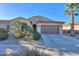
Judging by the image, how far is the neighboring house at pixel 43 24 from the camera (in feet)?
22.1

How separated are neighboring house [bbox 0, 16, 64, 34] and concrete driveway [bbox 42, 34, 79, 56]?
20 centimetres

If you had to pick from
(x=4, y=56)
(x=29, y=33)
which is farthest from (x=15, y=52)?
(x=29, y=33)

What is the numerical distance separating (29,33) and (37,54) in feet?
3.16

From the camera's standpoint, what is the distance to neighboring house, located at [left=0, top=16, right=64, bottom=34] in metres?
6.75

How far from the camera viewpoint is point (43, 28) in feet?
23.6

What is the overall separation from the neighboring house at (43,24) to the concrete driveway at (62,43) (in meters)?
0.20

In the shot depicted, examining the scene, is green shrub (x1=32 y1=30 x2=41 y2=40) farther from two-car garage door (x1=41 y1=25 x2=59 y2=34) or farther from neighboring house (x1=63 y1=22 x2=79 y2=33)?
neighboring house (x1=63 y1=22 x2=79 y2=33)

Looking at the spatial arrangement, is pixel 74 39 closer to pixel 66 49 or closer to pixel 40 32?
pixel 66 49

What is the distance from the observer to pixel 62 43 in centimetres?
689

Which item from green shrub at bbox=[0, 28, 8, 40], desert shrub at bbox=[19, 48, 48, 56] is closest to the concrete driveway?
desert shrub at bbox=[19, 48, 48, 56]

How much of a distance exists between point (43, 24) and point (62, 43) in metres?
0.96

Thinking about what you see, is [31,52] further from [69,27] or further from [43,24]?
[69,27]

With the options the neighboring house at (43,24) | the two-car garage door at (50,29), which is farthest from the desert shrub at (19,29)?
Answer: the two-car garage door at (50,29)

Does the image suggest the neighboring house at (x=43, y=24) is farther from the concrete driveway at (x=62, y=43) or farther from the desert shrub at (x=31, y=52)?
the desert shrub at (x=31, y=52)
